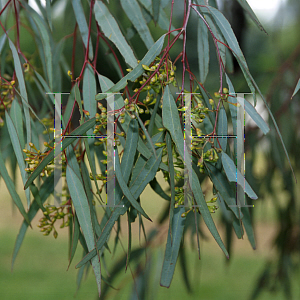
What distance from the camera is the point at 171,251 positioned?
0.36 m

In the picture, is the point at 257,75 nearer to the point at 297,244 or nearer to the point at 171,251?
the point at 297,244

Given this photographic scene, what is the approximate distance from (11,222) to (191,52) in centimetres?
190

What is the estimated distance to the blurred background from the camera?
2.72ft

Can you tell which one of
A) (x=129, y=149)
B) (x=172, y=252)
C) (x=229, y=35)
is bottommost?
(x=172, y=252)

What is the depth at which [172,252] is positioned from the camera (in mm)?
360

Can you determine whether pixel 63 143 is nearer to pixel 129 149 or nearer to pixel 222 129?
pixel 129 149

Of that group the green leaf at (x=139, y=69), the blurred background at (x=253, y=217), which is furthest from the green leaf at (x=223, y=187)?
the blurred background at (x=253, y=217)

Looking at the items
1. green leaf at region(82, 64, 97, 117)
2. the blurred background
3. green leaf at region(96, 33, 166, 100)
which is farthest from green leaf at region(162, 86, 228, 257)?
the blurred background

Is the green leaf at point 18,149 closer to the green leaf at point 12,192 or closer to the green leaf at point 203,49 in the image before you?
the green leaf at point 12,192

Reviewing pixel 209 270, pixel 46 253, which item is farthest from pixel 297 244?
pixel 46 253

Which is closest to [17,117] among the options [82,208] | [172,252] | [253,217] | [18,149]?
[18,149]

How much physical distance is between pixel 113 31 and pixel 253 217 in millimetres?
792

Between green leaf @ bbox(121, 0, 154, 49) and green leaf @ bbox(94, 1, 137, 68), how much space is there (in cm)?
4

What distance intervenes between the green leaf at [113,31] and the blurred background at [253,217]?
20 cm
